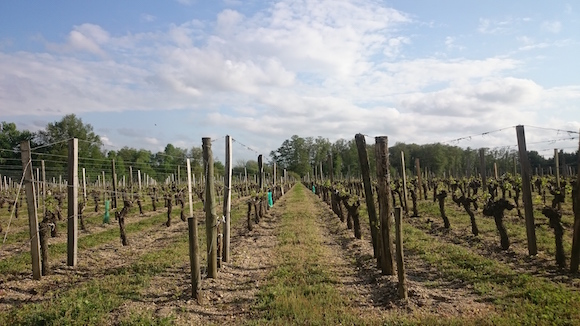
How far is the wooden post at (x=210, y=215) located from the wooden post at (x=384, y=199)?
131 inches

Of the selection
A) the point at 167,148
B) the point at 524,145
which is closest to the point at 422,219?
the point at 524,145

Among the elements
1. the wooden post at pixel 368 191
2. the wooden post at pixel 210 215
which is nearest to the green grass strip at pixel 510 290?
the wooden post at pixel 368 191

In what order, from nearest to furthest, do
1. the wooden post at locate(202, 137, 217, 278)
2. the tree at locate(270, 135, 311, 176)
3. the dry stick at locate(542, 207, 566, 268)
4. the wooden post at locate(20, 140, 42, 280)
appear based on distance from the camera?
the dry stick at locate(542, 207, 566, 268) < the wooden post at locate(202, 137, 217, 278) < the wooden post at locate(20, 140, 42, 280) < the tree at locate(270, 135, 311, 176)

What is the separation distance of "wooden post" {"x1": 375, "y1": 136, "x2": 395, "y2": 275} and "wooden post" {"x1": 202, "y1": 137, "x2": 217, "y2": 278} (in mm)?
3321

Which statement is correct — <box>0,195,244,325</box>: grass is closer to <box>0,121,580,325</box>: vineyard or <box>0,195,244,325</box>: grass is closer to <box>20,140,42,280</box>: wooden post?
<box>0,121,580,325</box>: vineyard

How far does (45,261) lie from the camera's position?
27.2 feet

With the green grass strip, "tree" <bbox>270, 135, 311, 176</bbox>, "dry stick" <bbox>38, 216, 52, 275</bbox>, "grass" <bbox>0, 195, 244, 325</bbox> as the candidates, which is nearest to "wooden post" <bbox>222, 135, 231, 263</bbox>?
"grass" <bbox>0, 195, 244, 325</bbox>

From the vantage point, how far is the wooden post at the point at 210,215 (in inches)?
303

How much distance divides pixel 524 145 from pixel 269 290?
6.73 meters

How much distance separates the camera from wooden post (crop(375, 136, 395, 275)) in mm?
7354

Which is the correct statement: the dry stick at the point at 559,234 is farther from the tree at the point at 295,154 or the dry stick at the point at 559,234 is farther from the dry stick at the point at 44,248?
the tree at the point at 295,154

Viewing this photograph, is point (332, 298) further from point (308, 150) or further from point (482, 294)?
point (308, 150)

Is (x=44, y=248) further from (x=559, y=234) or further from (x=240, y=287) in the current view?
(x=559, y=234)

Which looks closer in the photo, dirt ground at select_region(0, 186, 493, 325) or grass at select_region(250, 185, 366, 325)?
grass at select_region(250, 185, 366, 325)
